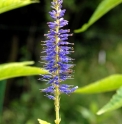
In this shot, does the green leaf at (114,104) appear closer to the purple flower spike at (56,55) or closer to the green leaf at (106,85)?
the purple flower spike at (56,55)

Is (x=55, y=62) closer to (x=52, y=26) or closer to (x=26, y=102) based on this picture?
(x=52, y=26)

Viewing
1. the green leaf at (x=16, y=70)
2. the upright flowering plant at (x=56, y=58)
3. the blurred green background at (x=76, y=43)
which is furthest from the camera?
the blurred green background at (x=76, y=43)

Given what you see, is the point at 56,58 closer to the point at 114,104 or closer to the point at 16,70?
the point at 114,104

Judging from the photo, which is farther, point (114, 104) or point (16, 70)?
point (16, 70)

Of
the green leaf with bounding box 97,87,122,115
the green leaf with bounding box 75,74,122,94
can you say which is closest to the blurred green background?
the green leaf with bounding box 75,74,122,94

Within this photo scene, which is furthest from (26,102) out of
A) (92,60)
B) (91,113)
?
(91,113)

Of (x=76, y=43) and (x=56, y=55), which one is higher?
(x=76, y=43)

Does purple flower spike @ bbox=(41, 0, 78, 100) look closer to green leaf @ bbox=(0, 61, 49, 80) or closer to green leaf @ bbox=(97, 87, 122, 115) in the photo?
green leaf @ bbox=(97, 87, 122, 115)

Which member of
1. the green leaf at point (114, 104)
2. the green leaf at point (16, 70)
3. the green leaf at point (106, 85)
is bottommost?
the green leaf at point (114, 104)

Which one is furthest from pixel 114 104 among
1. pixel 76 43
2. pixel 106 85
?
pixel 76 43

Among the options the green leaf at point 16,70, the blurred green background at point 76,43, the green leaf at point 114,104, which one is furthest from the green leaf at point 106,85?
the blurred green background at point 76,43

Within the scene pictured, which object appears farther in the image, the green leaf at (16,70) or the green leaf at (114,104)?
the green leaf at (16,70)
